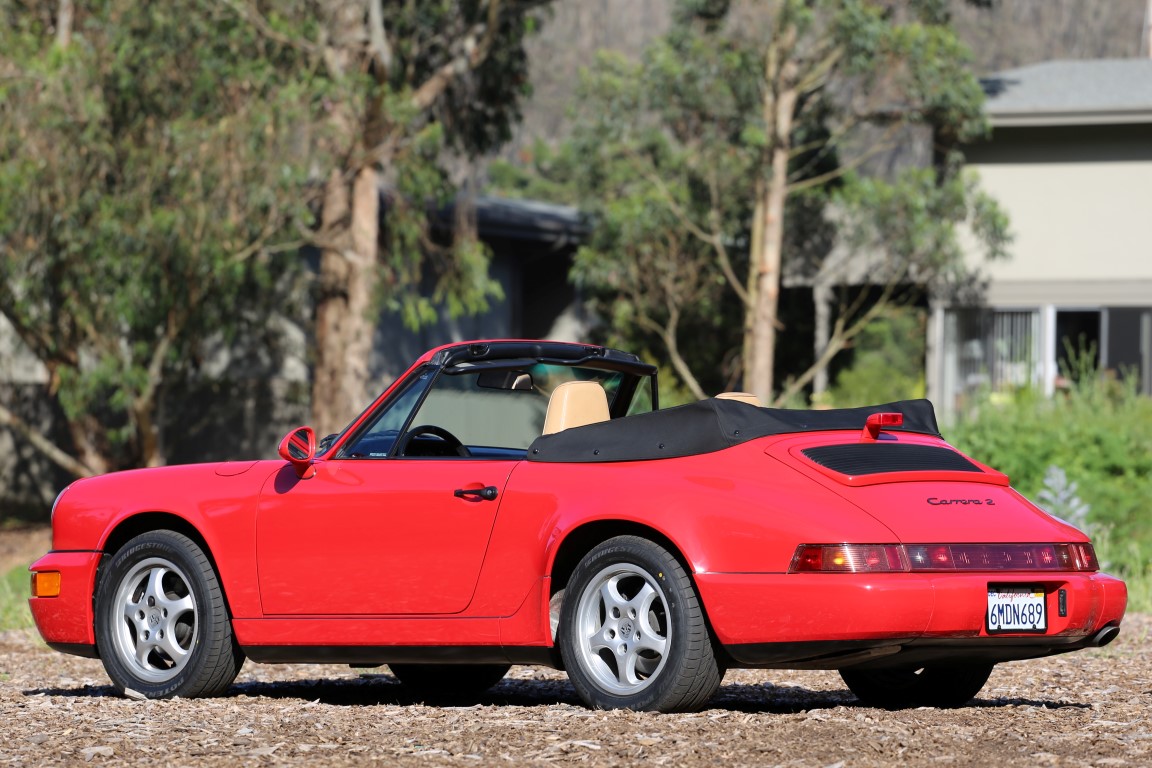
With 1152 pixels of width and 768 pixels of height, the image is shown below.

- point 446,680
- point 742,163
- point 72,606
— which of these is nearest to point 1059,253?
point 742,163

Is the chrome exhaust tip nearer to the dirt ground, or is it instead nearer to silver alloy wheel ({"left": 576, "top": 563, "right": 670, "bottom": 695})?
the dirt ground

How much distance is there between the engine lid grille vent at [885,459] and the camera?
6480 millimetres

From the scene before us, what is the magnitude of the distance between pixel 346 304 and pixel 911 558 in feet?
60.8

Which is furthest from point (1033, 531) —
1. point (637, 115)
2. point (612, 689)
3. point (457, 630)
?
point (637, 115)

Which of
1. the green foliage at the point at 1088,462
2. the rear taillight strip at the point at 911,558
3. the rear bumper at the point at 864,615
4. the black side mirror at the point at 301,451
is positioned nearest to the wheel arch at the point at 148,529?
the black side mirror at the point at 301,451

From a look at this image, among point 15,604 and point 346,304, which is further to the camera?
point 346,304

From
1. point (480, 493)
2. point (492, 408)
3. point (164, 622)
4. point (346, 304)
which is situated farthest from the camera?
point (346, 304)

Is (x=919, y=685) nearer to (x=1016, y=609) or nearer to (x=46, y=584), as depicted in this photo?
(x=1016, y=609)

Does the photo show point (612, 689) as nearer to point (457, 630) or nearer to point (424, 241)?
point (457, 630)

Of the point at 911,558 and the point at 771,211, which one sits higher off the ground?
the point at 771,211

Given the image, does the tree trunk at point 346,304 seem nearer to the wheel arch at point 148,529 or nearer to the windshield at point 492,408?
the windshield at point 492,408

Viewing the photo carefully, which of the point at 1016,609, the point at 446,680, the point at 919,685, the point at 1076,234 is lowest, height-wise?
the point at 446,680

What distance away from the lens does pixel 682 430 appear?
677cm

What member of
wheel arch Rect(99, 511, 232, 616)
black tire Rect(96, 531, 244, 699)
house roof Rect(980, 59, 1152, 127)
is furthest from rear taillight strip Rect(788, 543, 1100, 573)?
house roof Rect(980, 59, 1152, 127)
